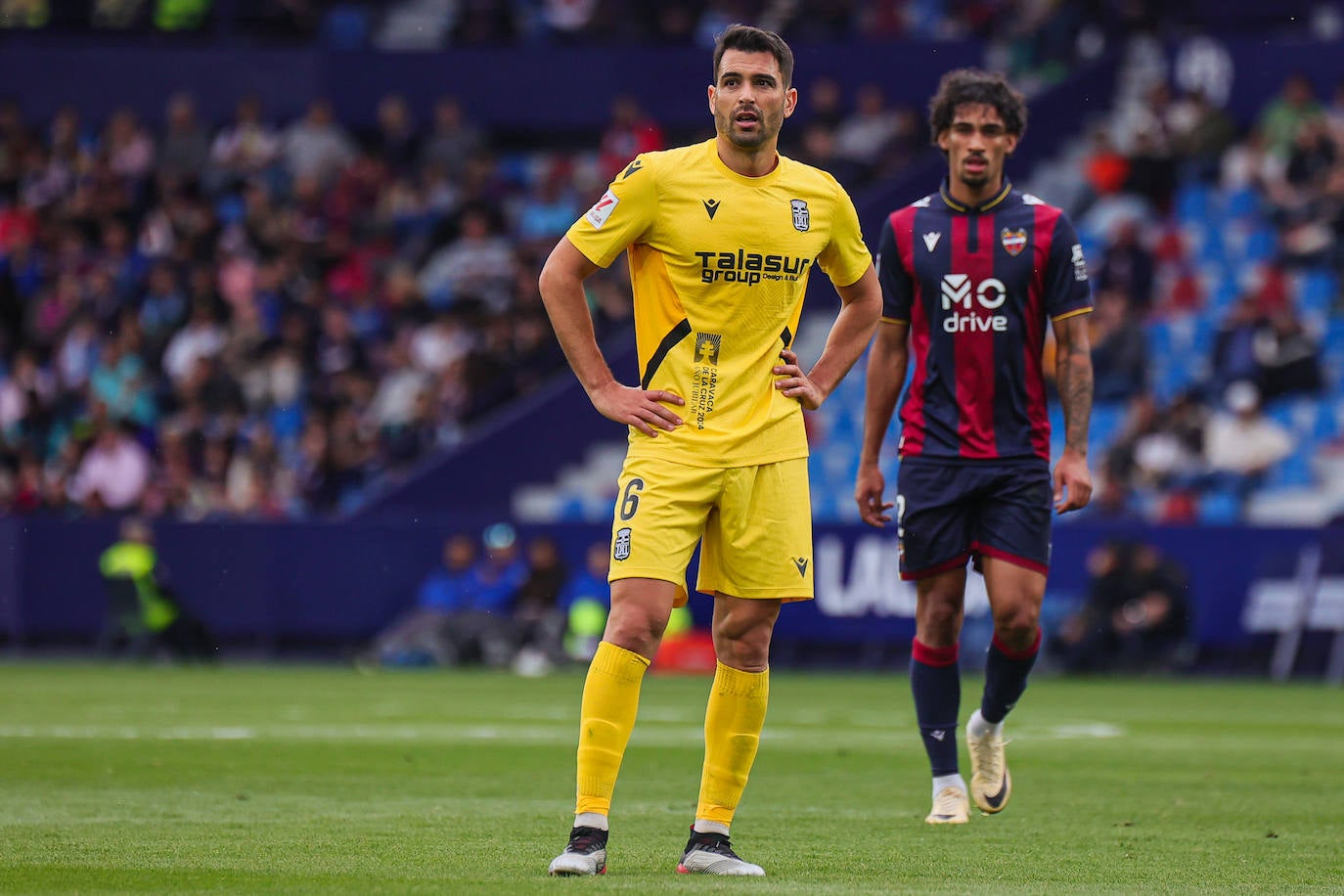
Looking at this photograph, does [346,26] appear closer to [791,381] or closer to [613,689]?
[791,381]

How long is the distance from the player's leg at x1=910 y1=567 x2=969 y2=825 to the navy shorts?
102mm

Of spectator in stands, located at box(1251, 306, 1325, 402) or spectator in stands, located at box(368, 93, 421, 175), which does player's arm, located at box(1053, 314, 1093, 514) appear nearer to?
spectator in stands, located at box(1251, 306, 1325, 402)

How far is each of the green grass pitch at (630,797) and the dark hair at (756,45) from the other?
233 cm

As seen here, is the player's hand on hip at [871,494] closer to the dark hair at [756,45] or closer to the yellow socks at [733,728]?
the yellow socks at [733,728]

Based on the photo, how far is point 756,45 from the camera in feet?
20.8

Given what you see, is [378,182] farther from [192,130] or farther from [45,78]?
[45,78]

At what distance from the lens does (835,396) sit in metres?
22.8

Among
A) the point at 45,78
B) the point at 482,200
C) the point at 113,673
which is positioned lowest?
the point at 113,673

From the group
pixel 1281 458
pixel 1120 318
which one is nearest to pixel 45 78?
pixel 1120 318

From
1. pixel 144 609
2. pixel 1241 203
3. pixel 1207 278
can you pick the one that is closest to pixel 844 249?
pixel 144 609

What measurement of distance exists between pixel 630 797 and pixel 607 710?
2562mm

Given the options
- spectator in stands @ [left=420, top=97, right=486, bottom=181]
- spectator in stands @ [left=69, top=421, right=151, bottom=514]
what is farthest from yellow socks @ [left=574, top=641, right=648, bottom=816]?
spectator in stands @ [left=420, top=97, right=486, bottom=181]

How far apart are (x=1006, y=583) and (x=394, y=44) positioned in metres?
22.3

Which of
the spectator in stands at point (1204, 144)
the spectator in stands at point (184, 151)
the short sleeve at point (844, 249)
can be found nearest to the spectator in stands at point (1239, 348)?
the spectator in stands at point (1204, 144)
